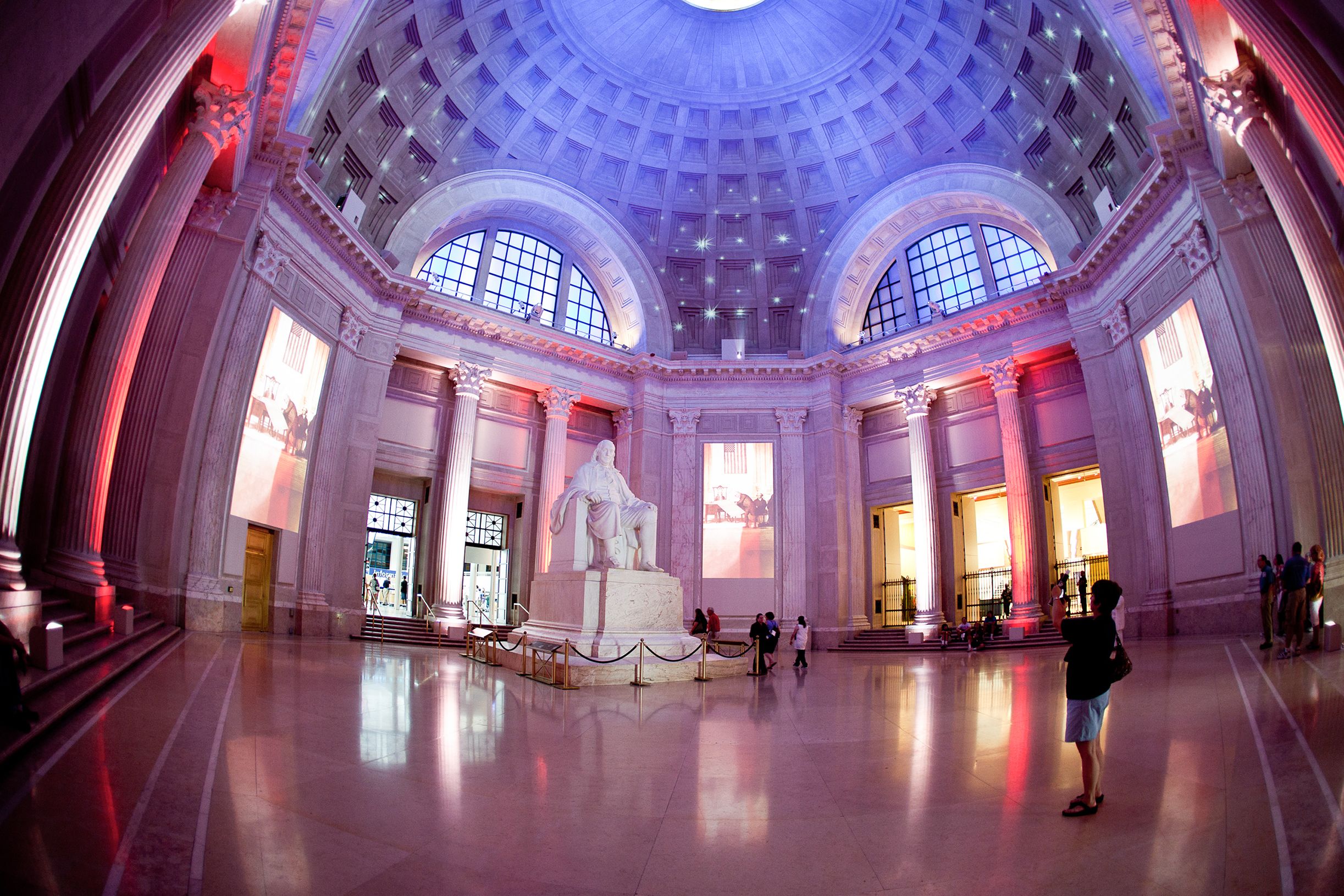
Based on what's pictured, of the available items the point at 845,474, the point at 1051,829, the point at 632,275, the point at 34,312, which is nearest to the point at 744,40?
the point at 632,275

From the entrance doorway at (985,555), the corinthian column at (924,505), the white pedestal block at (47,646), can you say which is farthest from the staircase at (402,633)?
the entrance doorway at (985,555)

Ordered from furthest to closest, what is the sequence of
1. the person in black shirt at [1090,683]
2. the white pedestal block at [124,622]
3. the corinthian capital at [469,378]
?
1. the corinthian capital at [469,378]
2. the white pedestal block at [124,622]
3. the person in black shirt at [1090,683]

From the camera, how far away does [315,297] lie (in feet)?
56.9

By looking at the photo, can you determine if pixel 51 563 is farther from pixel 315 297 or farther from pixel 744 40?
pixel 744 40

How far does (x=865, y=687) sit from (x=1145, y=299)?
1210 cm

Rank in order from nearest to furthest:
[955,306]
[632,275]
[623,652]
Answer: [623,652], [955,306], [632,275]

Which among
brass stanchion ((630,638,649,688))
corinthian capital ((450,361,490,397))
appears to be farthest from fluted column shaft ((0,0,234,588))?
corinthian capital ((450,361,490,397))

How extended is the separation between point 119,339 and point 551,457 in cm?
1299

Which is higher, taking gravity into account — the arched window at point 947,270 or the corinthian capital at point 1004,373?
the arched window at point 947,270

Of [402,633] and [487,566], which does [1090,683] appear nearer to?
[402,633]

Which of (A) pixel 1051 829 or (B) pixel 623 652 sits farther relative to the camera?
(B) pixel 623 652

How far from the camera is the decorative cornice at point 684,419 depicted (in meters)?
24.4

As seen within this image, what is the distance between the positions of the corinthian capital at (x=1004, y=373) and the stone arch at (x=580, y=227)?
9877 mm

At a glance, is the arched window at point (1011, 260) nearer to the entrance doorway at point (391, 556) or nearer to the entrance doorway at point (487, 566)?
the entrance doorway at point (487, 566)
